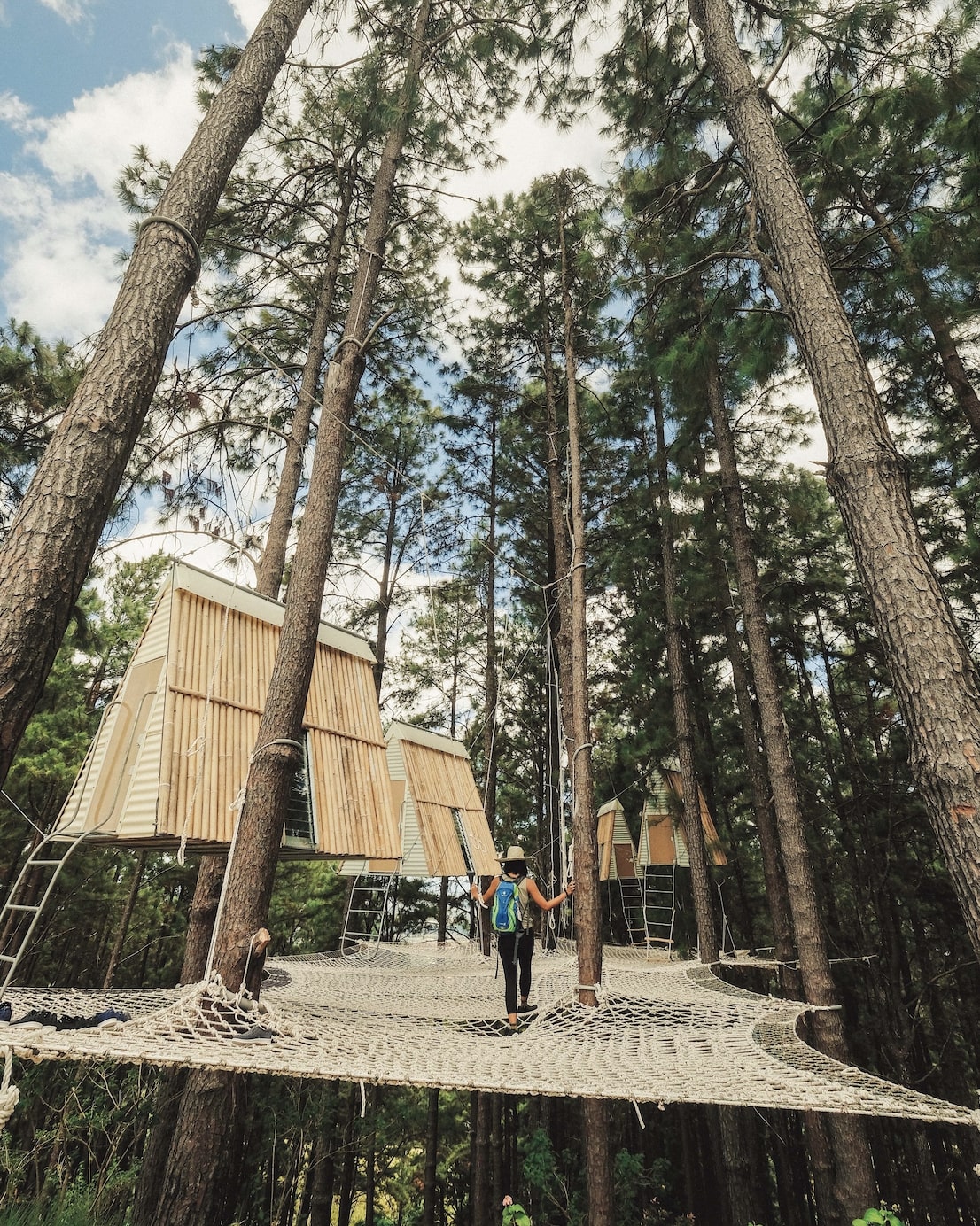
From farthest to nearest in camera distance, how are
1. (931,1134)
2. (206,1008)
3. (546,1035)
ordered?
1. (931,1134)
2. (546,1035)
3. (206,1008)

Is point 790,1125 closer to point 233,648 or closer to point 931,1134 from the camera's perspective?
point 931,1134

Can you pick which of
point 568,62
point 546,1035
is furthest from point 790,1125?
point 568,62

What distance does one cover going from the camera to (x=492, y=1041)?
3.23m

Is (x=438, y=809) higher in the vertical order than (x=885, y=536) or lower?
lower

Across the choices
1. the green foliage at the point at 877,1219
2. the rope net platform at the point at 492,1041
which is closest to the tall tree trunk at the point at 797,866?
the rope net platform at the point at 492,1041

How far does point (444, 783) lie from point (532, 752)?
4944 millimetres

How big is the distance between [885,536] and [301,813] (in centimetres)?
417

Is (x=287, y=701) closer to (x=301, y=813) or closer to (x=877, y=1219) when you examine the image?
(x=301, y=813)

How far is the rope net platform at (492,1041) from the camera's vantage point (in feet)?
6.36

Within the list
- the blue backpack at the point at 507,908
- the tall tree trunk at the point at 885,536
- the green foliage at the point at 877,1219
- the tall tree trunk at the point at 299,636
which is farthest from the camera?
the blue backpack at the point at 507,908

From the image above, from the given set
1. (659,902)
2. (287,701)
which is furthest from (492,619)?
(287,701)

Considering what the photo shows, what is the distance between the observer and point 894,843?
29.2ft

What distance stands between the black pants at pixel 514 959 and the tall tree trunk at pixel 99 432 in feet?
10.7

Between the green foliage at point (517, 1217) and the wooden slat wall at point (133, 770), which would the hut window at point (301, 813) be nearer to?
the wooden slat wall at point (133, 770)
